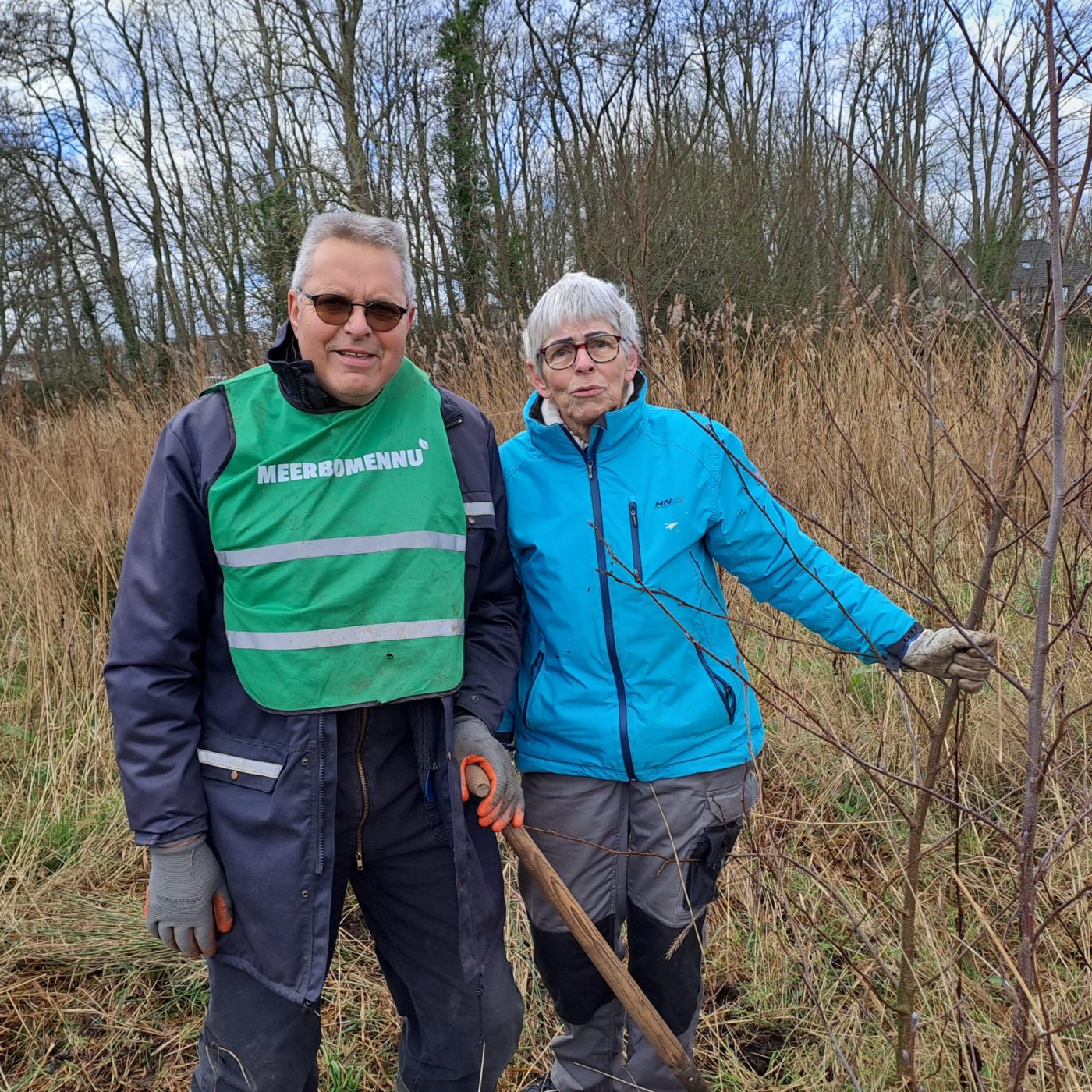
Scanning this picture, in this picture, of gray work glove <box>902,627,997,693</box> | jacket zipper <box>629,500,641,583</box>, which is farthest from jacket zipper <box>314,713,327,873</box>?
gray work glove <box>902,627,997,693</box>

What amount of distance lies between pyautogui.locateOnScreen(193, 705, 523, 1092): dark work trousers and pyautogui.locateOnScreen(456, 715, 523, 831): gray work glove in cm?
10

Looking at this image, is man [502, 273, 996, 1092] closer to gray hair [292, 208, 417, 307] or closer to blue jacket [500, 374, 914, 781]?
blue jacket [500, 374, 914, 781]

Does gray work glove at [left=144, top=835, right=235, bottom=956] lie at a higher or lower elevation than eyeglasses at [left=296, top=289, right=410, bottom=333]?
lower

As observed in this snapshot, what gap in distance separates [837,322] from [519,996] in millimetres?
6136

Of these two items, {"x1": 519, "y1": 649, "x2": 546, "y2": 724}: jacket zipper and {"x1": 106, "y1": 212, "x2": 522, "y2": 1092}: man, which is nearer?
{"x1": 106, "y1": 212, "x2": 522, "y2": 1092}: man

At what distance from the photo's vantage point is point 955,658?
4.83 feet

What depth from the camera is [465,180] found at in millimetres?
11508

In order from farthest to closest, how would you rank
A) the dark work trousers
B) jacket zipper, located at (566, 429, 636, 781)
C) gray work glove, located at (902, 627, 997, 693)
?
jacket zipper, located at (566, 429, 636, 781)
the dark work trousers
gray work glove, located at (902, 627, 997, 693)

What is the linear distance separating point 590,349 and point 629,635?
1.99 ft

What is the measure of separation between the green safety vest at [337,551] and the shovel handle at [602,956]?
361 mm

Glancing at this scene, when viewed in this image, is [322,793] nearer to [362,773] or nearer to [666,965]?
[362,773]

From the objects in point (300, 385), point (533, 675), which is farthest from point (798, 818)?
point (300, 385)

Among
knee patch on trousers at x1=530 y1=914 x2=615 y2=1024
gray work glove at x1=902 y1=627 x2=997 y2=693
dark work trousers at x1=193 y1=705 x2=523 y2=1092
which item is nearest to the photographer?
gray work glove at x1=902 y1=627 x2=997 y2=693

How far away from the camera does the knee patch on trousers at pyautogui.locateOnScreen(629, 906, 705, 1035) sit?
1.82 meters
